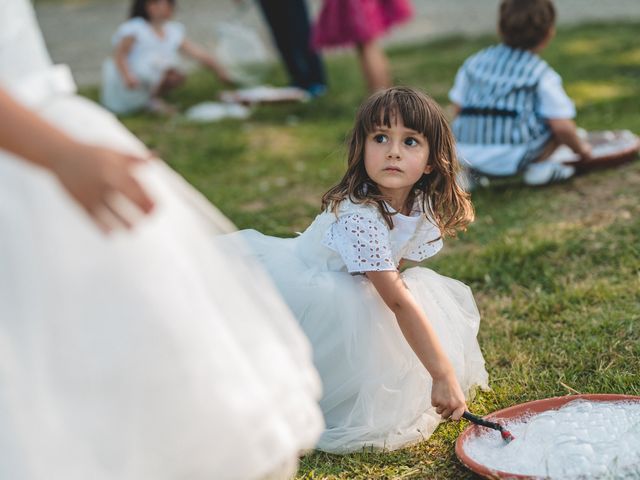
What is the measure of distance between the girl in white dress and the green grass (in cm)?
11

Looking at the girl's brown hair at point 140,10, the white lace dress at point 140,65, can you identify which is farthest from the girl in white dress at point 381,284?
the girl's brown hair at point 140,10

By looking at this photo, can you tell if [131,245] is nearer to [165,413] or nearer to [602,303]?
[165,413]

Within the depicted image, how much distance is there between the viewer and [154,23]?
6730mm

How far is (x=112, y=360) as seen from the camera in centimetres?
124

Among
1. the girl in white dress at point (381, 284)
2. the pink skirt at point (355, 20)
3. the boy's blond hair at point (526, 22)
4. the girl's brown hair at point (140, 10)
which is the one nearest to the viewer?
the girl in white dress at point (381, 284)

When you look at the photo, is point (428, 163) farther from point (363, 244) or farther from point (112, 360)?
point (112, 360)

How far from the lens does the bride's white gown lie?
1.23 m

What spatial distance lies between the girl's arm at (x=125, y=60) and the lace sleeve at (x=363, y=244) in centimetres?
453

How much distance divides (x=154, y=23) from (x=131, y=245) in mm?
5782

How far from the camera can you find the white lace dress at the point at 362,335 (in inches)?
84.0

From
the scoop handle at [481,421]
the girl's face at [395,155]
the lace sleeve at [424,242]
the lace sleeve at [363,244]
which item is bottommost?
the scoop handle at [481,421]

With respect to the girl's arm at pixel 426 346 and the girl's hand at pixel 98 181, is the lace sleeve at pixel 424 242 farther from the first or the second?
the girl's hand at pixel 98 181

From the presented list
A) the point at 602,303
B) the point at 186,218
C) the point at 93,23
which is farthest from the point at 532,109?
the point at 93,23

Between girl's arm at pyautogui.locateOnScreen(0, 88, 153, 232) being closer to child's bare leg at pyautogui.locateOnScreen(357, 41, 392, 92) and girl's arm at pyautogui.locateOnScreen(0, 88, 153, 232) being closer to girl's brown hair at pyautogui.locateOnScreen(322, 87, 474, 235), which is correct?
girl's brown hair at pyautogui.locateOnScreen(322, 87, 474, 235)
